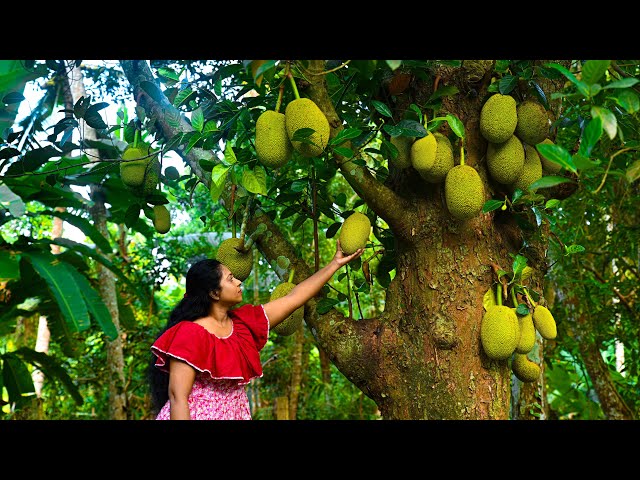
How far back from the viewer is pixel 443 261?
49.9 inches

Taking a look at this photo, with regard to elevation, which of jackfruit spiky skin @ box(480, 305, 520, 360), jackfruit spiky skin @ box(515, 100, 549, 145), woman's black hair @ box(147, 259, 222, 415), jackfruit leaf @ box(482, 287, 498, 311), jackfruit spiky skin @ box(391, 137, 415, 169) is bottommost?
jackfruit spiky skin @ box(480, 305, 520, 360)

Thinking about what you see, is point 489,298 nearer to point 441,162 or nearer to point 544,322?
point 544,322

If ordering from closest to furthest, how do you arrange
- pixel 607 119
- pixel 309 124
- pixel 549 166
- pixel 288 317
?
pixel 607 119 < pixel 309 124 < pixel 549 166 < pixel 288 317

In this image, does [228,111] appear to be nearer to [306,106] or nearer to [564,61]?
[306,106]

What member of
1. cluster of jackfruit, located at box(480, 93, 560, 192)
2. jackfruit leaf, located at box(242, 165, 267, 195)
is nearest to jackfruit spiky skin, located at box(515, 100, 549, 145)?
cluster of jackfruit, located at box(480, 93, 560, 192)

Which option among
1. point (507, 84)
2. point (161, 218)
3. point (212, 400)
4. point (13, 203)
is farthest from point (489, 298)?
point (13, 203)

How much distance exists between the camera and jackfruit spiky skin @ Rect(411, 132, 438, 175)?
1.21m

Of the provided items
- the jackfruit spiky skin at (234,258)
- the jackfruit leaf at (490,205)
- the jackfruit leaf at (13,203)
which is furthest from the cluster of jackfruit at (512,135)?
the jackfruit leaf at (13,203)

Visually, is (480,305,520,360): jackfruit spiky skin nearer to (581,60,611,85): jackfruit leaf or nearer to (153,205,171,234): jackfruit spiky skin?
(581,60,611,85): jackfruit leaf

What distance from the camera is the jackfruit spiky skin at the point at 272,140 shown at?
1155 mm

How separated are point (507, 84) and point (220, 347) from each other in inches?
31.4

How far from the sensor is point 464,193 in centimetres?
119

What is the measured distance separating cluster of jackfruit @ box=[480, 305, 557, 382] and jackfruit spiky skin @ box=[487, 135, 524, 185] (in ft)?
0.85
